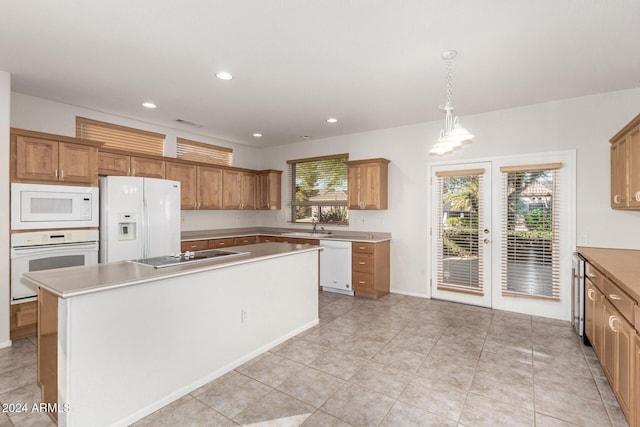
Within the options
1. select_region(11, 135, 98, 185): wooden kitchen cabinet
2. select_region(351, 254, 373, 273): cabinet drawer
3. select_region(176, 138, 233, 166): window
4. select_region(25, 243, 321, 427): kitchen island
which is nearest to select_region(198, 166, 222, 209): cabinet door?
select_region(176, 138, 233, 166): window

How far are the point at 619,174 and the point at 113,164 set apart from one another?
5.97m

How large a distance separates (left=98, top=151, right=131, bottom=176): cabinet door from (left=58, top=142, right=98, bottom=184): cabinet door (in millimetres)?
453

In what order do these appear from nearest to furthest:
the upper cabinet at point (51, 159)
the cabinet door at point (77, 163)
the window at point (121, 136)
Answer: the upper cabinet at point (51, 159) → the cabinet door at point (77, 163) → the window at point (121, 136)

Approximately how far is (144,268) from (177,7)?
1.84 meters

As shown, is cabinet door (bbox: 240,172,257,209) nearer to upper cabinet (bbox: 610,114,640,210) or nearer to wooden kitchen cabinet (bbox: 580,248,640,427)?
wooden kitchen cabinet (bbox: 580,248,640,427)

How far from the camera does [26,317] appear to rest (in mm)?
3326

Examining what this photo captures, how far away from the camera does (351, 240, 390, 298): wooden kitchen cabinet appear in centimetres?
486

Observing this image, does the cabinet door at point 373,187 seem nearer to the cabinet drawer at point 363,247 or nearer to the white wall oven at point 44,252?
the cabinet drawer at point 363,247

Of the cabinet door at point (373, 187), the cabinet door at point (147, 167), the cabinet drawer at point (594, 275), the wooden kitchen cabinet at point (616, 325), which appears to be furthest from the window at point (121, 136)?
the cabinet drawer at point (594, 275)

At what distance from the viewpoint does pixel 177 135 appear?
546 centimetres

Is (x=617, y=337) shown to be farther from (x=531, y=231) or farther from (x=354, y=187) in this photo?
(x=354, y=187)

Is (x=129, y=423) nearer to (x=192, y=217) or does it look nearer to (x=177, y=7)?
(x=177, y=7)

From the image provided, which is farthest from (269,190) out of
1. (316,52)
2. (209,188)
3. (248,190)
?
(316,52)

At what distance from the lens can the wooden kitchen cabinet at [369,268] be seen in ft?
16.0
